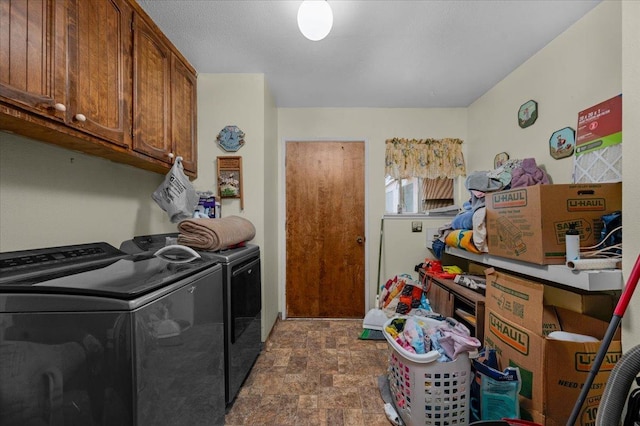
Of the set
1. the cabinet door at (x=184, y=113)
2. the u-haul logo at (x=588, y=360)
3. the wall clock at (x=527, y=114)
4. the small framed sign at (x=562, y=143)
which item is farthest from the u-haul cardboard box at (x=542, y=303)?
the cabinet door at (x=184, y=113)

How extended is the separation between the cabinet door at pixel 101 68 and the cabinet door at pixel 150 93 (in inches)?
2.0

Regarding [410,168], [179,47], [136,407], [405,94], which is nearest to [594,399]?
[136,407]

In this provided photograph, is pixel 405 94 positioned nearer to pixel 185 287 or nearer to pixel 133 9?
pixel 133 9

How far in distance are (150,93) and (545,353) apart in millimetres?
2583

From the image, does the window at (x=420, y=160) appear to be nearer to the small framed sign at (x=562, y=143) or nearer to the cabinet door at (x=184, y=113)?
the small framed sign at (x=562, y=143)

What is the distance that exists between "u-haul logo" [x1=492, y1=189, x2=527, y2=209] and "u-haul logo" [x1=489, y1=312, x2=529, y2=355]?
2.18 feet

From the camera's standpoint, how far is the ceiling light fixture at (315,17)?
1.32 m

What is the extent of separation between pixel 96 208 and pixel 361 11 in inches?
78.9

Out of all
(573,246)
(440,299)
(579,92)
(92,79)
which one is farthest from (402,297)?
(92,79)

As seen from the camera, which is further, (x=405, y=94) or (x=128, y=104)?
(x=405, y=94)

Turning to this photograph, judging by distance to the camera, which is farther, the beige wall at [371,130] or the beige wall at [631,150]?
the beige wall at [371,130]

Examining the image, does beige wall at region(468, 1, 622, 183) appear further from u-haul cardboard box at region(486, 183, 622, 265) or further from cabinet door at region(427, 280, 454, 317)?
cabinet door at region(427, 280, 454, 317)

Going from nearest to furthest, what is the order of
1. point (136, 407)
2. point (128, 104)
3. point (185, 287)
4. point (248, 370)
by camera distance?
point (136, 407), point (185, 287), point (128, 104), point (248, 370)

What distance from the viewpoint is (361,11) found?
1.61m
